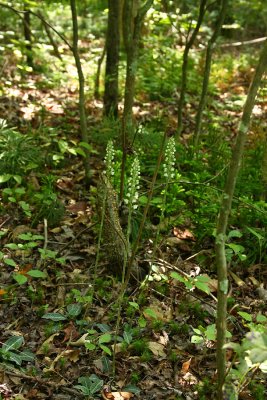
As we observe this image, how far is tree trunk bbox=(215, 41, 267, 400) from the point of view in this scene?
2238 millimetres

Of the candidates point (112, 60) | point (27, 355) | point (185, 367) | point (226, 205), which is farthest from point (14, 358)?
point (112, 60)

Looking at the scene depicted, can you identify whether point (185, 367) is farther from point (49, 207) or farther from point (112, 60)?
point (112, 60)

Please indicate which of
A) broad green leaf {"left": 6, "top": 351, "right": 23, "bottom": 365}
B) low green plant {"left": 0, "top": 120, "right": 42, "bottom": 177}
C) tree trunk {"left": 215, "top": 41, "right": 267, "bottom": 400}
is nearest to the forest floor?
broad green leaf {"left": 6, "top": 351, "right": 23, "bottom": 365}

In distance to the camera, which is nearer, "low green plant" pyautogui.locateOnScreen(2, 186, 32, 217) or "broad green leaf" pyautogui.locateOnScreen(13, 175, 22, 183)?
"low green plant" pyautogui.locateOnScreen(2, 186, 32, 217)

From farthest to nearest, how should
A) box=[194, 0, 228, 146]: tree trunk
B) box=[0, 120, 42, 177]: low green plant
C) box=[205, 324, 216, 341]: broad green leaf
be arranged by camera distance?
box=[194, 0, 228, 146]: tree trunk
box=[0, 120, 42, 177]: low green plant
box=[205, 324, 216, 341]: broad green leaf

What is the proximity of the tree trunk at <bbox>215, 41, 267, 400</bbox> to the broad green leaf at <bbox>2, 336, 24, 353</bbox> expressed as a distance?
1.43 metres

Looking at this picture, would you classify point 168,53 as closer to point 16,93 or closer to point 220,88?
point 220,88

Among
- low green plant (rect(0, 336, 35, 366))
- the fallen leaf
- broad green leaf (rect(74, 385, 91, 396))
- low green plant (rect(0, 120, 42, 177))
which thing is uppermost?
low green plant (rect(0, 120, 42, 177))

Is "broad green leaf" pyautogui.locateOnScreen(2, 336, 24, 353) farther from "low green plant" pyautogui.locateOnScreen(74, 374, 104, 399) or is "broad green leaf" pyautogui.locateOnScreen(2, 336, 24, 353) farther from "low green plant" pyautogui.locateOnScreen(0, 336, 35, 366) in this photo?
"low green plant" pyautogui.locateOnScreen(74, 374, 104, 399)

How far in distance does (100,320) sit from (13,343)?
2.24 ft

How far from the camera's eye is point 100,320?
3535 millimetres

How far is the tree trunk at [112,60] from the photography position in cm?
611

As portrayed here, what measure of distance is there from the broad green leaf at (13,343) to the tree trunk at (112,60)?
382 cm

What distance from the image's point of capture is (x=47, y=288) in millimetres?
3875
